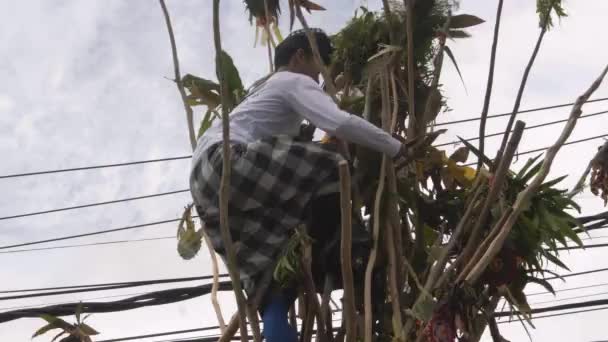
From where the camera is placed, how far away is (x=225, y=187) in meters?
1.60

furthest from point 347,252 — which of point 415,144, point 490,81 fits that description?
point 490,81

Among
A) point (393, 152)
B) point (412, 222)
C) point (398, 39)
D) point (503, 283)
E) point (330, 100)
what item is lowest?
point (503, 283)

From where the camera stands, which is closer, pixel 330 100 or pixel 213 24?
pixel 213 24

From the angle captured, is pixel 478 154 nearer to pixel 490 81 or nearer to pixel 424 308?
pixel 490 81

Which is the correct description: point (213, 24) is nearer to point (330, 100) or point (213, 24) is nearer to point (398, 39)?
point (330, 100)

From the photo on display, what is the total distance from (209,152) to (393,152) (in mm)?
431

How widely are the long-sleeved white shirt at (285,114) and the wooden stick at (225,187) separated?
1.39 feet

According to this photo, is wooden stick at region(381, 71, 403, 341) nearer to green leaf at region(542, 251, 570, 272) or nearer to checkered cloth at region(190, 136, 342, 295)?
checkered cloth at region(190, 136, 342, 295)

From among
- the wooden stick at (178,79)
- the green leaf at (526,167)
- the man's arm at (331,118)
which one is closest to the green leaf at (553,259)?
the green leaf at (526,167)

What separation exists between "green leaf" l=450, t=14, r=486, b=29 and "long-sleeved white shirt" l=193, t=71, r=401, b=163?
47cm

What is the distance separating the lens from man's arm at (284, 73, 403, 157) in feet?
6.36

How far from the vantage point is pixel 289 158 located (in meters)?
1.96

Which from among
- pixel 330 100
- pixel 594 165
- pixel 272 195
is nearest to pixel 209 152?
pixel 272 195

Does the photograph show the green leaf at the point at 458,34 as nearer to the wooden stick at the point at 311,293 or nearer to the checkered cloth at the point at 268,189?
the checkered cloth at the point at 268,189
